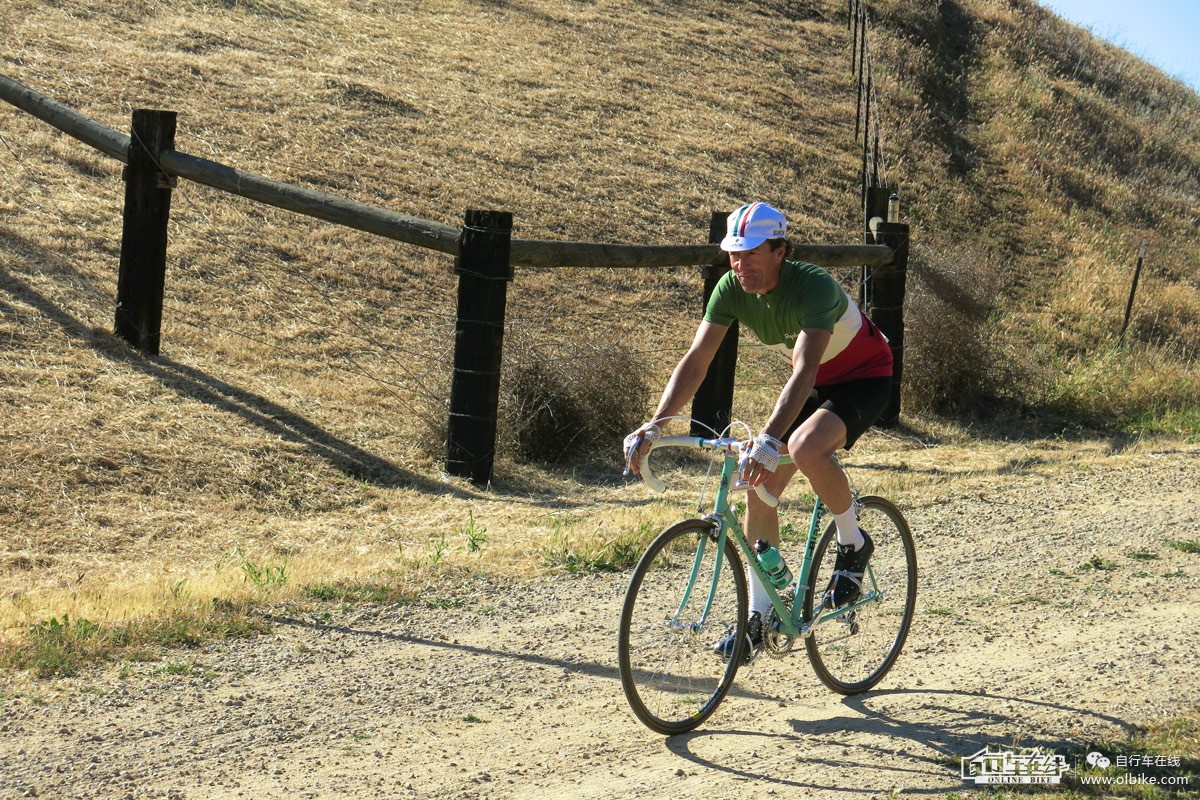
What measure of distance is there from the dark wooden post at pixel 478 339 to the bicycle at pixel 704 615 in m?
3.72

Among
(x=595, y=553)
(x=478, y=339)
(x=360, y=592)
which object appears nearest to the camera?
(x=360, y=592)

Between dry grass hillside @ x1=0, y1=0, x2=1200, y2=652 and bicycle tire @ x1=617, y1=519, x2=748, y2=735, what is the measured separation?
222 centimetres

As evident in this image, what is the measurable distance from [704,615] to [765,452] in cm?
79

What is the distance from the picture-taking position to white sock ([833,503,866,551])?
493 centimetres

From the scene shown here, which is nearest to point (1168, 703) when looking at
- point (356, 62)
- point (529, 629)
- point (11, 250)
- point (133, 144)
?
point (529, 629)

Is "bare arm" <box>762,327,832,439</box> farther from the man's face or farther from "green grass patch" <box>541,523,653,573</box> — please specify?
"green grass patch" <box>541,523,653,573</box>

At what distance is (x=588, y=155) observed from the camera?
1717 centimetres

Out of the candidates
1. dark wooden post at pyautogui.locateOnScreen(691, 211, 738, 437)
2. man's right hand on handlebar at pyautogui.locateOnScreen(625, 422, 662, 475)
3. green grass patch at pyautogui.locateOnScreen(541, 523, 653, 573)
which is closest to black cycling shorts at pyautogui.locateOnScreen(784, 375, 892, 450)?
man's right hand on handlebar at pyautogui.locateOnScreen(625, 422, 662, 475)

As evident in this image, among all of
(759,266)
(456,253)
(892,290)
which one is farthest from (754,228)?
(892,290)

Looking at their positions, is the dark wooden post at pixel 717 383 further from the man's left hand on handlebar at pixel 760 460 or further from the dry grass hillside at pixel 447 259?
the man's left hand on handlebar at pixel 760 460

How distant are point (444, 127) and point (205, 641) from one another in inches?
480

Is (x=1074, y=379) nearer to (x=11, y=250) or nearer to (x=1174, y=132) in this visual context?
(x=11, y=250)

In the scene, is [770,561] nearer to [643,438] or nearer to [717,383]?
[643,438]

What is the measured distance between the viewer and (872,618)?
539cm
